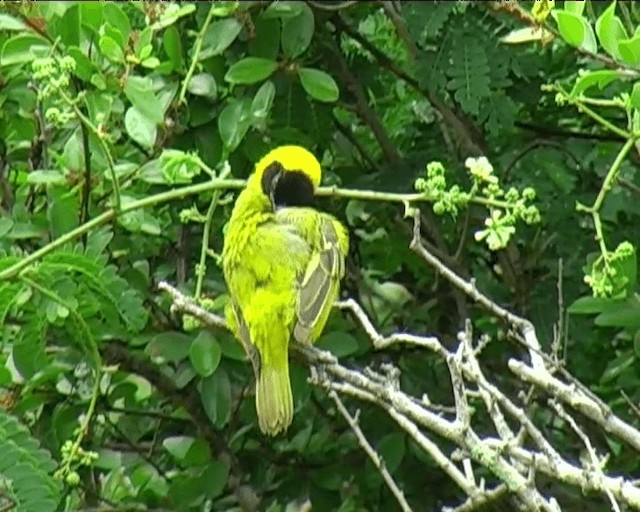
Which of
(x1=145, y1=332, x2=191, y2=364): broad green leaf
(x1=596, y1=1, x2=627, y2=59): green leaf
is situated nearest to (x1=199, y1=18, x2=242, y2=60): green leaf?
(x1=145, y1=332, x2=191, y2=364): broad green leaf

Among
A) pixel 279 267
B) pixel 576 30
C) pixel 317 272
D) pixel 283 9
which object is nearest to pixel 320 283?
pixel 317 272

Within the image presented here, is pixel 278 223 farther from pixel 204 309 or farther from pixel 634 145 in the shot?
pixel 634 145

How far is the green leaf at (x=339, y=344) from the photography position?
12.0ft

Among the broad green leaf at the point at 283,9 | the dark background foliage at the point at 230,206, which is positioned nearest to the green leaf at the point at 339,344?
the dark background foliage at the point at 230,206

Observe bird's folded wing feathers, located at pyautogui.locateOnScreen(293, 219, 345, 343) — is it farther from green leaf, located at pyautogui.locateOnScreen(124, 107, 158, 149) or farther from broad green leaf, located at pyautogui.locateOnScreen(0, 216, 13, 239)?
broad green leaf, located at pyautogui.locateOnScreen(0, 216, 13, 239)

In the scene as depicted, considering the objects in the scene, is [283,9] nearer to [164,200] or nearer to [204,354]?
[164,200]

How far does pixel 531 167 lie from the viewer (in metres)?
3.73

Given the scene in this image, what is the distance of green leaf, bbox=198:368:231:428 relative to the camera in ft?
11.6

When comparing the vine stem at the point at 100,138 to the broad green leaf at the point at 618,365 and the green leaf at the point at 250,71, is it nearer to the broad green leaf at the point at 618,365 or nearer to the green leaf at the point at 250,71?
the green leaf at the point at 250,71

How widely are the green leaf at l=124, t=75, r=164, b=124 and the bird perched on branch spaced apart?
31 cm

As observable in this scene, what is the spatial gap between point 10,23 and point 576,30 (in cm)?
132

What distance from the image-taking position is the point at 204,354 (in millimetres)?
3445

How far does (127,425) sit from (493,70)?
1282 mm

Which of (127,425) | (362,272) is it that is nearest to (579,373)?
(362,272)
